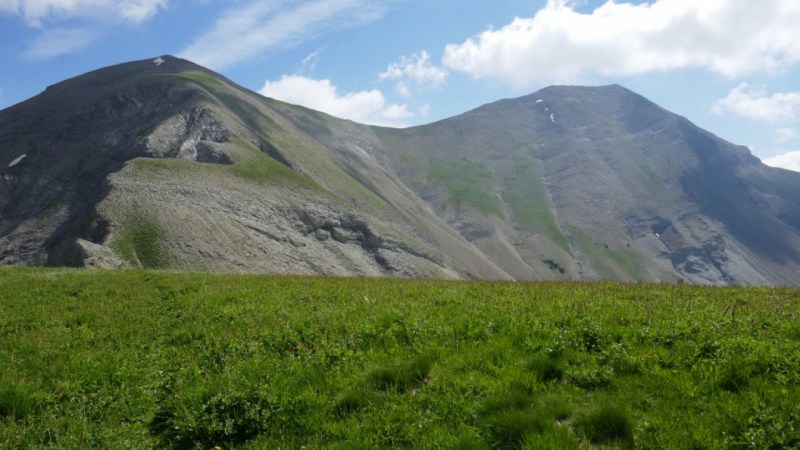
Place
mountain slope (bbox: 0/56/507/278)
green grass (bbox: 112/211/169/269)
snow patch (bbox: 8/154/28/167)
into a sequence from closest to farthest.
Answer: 1. green grass (bbox: 112/211/169/269)
2. mountain slope (bbox: 0/56/507/278)
3. snow patch (bbox: 8/154/28/167)

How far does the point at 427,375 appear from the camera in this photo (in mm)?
9016

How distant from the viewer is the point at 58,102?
174 metres

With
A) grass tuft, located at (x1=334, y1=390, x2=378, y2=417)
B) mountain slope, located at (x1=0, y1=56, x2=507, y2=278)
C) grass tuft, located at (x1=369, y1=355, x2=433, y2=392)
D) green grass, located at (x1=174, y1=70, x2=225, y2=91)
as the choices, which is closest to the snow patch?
mountain slope, located at (x1=0, y1=56, x2=507, y2=278)

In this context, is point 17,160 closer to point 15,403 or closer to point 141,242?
point 141,242

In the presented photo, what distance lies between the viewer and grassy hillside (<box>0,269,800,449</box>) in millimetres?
7074

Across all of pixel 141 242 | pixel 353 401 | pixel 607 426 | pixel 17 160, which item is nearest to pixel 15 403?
pixel 353 401

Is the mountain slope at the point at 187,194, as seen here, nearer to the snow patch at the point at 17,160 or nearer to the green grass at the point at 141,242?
the green grass at the point at 141,242

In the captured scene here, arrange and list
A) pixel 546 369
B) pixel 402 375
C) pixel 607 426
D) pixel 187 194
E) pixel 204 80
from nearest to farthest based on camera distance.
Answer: pixel 607 426
pixel 546 369
pixel 402 375
pixel 187 194
pixel 204 80

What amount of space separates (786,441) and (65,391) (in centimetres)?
1142

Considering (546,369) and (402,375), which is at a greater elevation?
(546,369)

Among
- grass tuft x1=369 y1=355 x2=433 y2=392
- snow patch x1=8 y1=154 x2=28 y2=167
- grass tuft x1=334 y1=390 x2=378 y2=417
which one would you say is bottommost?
grass tuft x1=334 y1=390 x2=378 y2=417

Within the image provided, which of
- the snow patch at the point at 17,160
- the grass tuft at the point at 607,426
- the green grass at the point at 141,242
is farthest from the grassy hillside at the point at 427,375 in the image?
the snow patch at the point at 17,160

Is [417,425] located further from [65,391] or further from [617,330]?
[65,391]

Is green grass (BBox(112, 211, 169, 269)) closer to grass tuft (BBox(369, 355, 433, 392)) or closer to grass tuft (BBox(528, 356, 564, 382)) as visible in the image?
grass tuft (BBox(369, 355, 433, 392))
